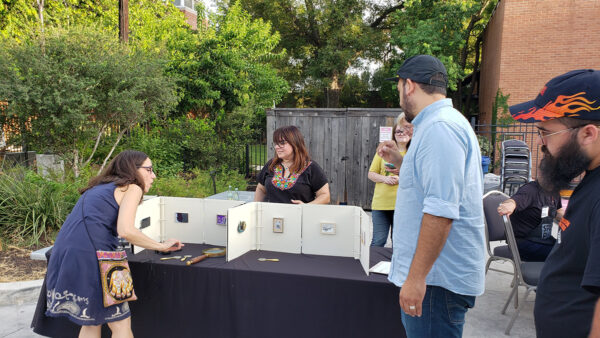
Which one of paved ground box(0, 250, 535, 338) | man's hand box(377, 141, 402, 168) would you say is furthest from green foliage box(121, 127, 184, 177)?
man's hand box(377, 141, 402, 168)

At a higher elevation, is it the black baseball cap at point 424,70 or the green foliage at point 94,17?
the green foliage at point 94,17

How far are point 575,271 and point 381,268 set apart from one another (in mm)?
1620

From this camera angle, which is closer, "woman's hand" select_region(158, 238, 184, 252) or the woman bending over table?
the woman bending over table

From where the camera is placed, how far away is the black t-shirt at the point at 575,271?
3.90 feet

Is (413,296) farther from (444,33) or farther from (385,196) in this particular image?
(444,33)

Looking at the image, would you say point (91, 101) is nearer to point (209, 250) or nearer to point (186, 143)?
point (186, 143)

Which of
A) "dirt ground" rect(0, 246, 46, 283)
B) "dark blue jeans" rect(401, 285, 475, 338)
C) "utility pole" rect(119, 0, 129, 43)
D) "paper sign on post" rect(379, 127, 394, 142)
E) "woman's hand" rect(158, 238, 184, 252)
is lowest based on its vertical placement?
"dirt ground" rect(0, 246, 46, 283)

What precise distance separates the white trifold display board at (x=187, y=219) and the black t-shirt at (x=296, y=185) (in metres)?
0.53

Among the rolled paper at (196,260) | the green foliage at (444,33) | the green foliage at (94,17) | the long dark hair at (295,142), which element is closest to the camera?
the rolled paper at (196,260)

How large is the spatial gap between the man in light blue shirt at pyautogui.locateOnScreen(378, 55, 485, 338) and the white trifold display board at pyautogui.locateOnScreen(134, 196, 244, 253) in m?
1.87

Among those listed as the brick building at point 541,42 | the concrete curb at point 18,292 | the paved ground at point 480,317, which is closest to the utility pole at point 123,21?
the concrete curb at point 18,292

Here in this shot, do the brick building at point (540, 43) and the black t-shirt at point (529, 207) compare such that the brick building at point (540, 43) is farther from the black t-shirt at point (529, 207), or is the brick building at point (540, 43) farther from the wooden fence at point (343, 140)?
the black t-shirt at point (529, 207)

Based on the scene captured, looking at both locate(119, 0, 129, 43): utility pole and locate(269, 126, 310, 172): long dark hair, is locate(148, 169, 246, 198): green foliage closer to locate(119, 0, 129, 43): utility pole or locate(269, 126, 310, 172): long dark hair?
locate(119, 0, 129, 43): utility pole

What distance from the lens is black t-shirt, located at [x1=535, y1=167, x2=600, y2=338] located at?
1.19m
